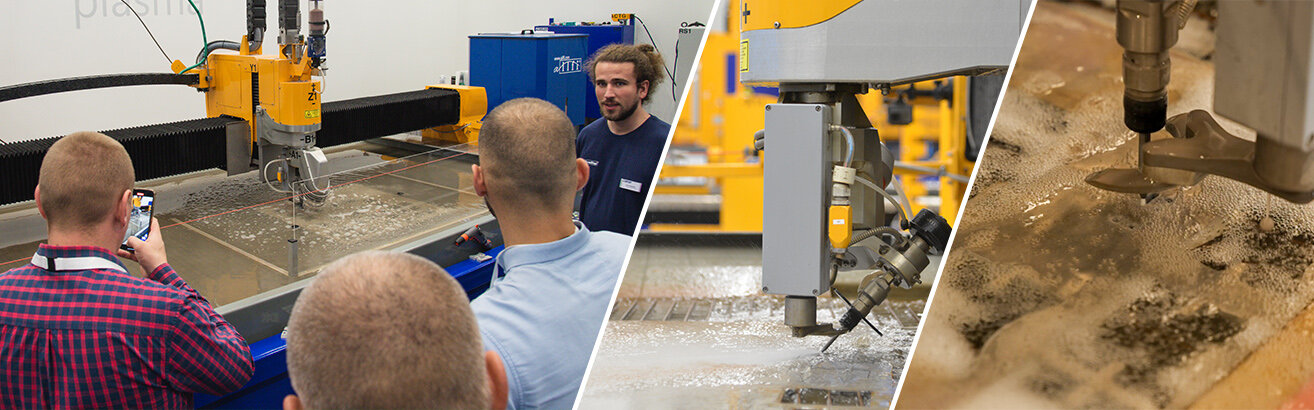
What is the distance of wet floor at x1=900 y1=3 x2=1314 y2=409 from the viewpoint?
176 centimetres

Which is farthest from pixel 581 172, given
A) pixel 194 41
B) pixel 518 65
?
pixel 194 41

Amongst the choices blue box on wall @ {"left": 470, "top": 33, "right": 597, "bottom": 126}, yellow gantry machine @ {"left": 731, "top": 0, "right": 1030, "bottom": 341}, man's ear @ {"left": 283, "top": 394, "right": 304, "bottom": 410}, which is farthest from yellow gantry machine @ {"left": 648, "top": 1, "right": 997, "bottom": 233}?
man's ear @ {"left": 283, "top": 394, "right": 304, "bottom": 410}

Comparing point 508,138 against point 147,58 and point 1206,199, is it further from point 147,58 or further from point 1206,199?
point 147,58

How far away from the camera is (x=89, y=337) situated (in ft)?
5.28

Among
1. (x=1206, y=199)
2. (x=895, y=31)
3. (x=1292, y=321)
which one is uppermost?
(x=895, y=31)

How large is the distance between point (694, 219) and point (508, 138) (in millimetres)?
4437

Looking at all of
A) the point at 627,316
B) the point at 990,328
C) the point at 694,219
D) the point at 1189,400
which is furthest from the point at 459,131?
the point at 1189,400

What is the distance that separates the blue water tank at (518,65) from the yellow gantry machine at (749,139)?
86 centimetres

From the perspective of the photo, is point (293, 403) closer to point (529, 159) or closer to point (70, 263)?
point (529, 159)

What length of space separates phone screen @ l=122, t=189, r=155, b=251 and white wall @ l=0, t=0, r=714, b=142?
3.15m

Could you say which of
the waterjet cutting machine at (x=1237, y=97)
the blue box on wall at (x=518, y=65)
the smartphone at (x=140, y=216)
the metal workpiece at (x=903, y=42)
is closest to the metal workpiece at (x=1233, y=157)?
the waterjet cutting machine at (x=1237, y=97)

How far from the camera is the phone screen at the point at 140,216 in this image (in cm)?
194

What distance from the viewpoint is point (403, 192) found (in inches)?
126

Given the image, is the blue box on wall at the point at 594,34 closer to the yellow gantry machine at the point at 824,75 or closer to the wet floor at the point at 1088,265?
the yellow gantry machine at the point at 824,75
